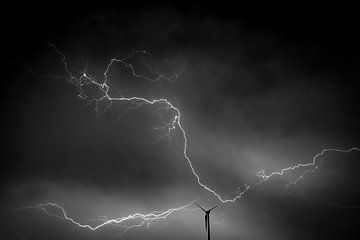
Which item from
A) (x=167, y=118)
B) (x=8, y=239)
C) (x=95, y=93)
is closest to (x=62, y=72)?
(x=95, y=93)

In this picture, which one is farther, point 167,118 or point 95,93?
point 95,93

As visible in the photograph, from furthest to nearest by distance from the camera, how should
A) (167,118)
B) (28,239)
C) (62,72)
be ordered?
(62,72), (28,239), (167,118)

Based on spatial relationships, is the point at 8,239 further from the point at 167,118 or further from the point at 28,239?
the point at 167,118

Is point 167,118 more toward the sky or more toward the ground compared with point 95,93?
more toward the ground

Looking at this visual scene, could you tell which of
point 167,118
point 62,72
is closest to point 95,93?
point 167,118

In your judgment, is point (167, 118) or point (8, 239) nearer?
point (167, 118)

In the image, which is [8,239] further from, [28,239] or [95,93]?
[95,93]

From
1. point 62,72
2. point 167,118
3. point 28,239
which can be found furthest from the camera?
point 62,72

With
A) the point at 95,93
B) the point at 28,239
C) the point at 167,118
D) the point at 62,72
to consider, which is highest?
the point at 62,72

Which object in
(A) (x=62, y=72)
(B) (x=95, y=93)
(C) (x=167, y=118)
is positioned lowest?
(C) (x=167, y=118)

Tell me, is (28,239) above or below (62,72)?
below
